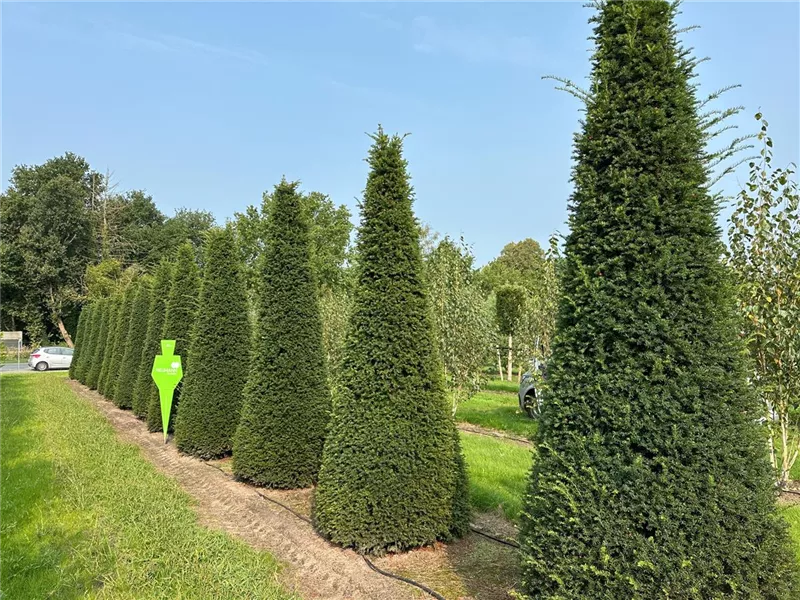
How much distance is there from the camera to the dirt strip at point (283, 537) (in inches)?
175

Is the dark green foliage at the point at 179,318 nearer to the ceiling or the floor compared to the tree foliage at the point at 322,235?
nearer to the floor

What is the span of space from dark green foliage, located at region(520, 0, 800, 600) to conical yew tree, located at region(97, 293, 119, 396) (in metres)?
19.1

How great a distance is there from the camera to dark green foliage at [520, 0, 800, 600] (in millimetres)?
2678

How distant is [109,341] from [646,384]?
21.2 m

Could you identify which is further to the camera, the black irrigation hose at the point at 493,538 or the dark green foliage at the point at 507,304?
the dark green foliage at the point at 507,304

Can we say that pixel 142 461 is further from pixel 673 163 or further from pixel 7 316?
pixel 7 316

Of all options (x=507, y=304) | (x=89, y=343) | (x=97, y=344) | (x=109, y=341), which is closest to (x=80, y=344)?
(x=89, y=343)

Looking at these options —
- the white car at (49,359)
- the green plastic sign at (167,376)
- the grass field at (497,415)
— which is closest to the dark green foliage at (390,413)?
the grass field at (497,415)

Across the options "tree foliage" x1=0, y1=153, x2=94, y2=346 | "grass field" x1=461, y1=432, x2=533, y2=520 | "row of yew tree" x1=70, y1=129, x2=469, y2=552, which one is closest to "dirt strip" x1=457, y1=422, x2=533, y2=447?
"grass field" x1=461, y1=432, x2=533, y2=520

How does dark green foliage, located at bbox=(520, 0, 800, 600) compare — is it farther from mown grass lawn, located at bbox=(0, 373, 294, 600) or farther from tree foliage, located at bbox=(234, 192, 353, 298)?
tree foliage, located at bbox=(234, 192, 353, 298)

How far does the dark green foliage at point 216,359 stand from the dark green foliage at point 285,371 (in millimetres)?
1731

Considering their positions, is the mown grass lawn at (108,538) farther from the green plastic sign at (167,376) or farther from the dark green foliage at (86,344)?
the dark green foliage at (86,344)

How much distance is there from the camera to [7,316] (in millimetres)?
42750

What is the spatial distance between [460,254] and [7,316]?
43.3m
